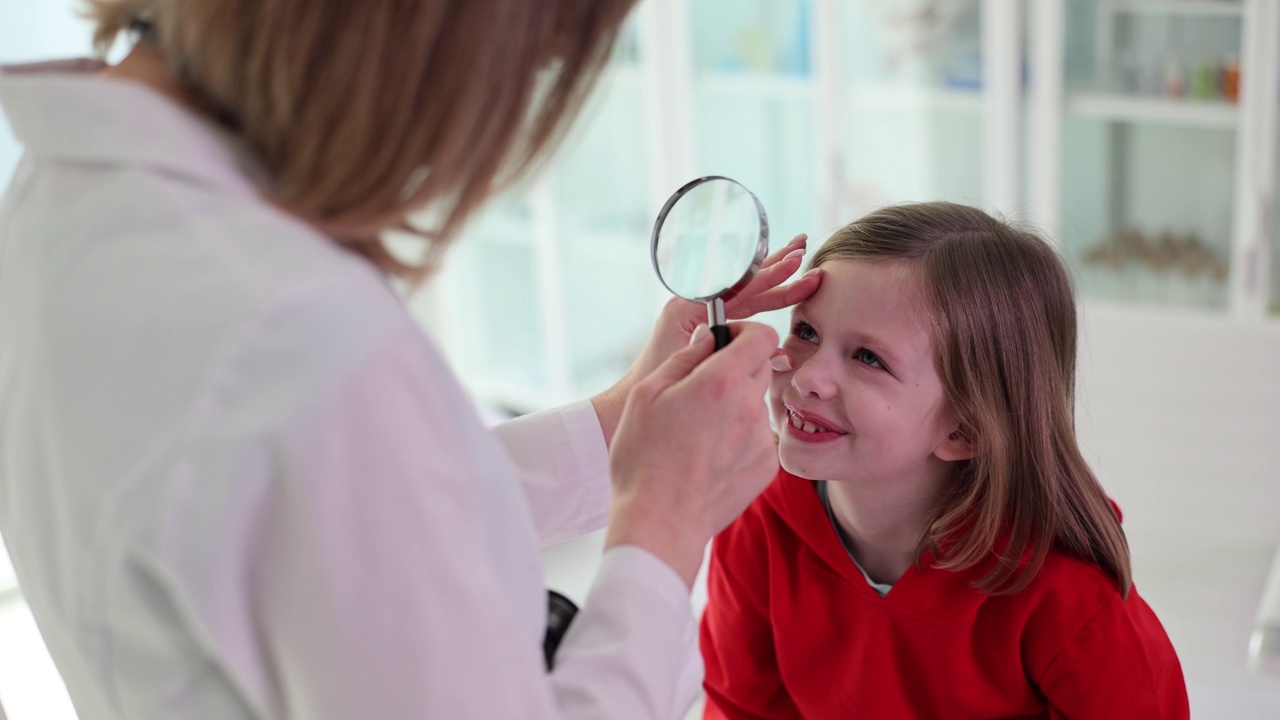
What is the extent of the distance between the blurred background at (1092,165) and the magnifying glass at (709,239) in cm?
102

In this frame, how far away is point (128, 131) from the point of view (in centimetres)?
71

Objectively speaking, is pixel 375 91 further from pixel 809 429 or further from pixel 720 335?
pixel 809 429

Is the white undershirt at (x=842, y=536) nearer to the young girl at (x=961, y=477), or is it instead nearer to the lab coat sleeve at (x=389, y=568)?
the young girl at (x=961, y=477)

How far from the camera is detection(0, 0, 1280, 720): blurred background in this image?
8.27ft

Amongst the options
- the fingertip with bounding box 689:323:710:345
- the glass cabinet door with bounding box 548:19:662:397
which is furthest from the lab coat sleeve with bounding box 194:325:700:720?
the glass cabinet door with bounding box 548:19:662:397

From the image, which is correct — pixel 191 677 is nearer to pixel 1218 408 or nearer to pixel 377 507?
pixel 377 507

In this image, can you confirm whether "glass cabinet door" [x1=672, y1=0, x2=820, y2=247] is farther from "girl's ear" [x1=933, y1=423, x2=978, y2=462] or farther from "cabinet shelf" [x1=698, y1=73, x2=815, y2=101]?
"girl's ear" [x1=933, y1=423, x2=978, y2=462]

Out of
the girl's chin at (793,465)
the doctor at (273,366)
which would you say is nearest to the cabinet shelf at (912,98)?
the girl's chin at (793,465)

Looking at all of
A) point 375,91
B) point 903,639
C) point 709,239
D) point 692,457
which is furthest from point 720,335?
point 903,639

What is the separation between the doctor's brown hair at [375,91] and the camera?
69cm

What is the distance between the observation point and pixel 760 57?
10.8 ft

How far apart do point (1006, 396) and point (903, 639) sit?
30cm

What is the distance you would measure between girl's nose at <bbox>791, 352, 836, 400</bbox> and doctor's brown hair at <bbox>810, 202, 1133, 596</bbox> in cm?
12

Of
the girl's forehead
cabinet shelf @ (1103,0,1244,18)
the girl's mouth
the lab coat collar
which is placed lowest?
the girl's mouth
